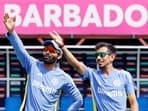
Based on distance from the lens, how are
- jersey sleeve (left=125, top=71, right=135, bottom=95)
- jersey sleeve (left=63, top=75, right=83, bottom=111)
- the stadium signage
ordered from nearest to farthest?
jersey sleeve (left=125, top=71, right=135, bottom=95) < jersey sleeve (left=63, top=75, right=83, bottom=111) < the stadium signage

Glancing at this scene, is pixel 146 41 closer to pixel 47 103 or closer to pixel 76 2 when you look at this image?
pixel 76 2

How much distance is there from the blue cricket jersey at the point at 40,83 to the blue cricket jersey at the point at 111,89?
1.11 ft

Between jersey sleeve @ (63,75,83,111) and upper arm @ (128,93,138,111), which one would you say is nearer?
upper arm @ (128,93,138,111)

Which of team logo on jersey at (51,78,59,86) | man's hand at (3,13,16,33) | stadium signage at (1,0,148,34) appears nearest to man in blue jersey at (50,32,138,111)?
team logo on jersey at (51,78,59,86)

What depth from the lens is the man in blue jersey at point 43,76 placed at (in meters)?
6.71

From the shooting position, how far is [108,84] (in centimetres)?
686

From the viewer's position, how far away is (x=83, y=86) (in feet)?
33.9

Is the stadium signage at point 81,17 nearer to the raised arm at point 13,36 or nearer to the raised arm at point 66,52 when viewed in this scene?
the raised arm at point 66,52

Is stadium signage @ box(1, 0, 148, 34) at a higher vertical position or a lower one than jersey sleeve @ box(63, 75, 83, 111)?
higher

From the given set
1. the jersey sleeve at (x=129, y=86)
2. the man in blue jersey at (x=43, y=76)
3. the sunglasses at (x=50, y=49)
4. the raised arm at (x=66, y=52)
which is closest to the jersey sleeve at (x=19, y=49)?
the man in blue jersey at (x=43, y=76)

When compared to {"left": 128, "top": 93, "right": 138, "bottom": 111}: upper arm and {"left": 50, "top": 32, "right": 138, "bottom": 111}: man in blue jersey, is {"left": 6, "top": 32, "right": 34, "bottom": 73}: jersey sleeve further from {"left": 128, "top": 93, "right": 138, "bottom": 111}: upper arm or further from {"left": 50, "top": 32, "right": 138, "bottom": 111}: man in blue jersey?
{"left": 128, "top": 93, "right": 138, "bottom": 111}: upper arm

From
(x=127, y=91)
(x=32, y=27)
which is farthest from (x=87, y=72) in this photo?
(x=32, y=27)

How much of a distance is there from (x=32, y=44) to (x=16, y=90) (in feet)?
2.67

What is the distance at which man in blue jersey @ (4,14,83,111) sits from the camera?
6715mm
